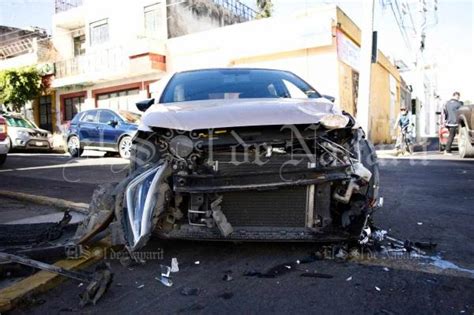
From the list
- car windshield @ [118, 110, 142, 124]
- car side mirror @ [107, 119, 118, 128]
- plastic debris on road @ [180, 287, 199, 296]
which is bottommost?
plastic debris on road @ [180, 287, 199, 296]

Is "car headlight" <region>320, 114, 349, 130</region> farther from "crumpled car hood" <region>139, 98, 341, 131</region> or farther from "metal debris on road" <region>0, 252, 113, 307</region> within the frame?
"metal debris on road" <region>0, 252, 113, 307</region>

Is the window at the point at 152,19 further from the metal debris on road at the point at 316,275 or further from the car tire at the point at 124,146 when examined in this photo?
the metal debris on road at the point at 316,275

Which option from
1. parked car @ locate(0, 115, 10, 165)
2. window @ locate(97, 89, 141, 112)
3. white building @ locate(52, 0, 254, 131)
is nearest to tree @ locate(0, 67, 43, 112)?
white building @ locate(52, 0, 254, 131)

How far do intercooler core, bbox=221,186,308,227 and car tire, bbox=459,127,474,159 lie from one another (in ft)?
31.7

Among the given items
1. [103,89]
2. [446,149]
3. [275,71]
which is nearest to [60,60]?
[103,89]

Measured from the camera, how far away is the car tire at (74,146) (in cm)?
1464

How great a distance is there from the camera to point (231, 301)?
275 cm

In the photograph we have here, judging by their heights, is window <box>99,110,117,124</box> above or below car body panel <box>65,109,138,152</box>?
above

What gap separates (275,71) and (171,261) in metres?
2.61

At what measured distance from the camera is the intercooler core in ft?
11.0

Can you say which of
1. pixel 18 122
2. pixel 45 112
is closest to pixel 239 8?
pixel 45 112

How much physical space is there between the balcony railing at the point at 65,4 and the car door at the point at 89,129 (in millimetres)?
15540

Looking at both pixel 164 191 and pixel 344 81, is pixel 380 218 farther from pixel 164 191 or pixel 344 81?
pixel 344 81

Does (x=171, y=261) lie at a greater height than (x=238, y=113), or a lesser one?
lesser
